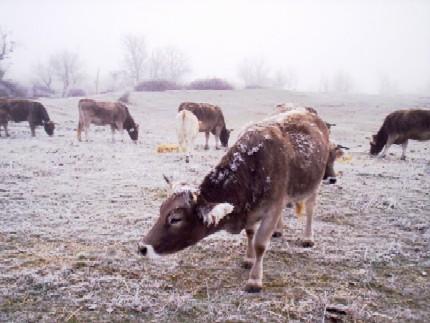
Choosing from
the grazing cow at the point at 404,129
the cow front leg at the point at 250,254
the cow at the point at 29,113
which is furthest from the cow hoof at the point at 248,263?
the cow at the point at 29,113

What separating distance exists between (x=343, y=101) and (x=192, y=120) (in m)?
40.4

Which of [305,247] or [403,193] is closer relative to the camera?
[305,247]

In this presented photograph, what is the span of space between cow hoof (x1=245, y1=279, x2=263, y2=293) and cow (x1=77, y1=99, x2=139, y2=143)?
1681 cm

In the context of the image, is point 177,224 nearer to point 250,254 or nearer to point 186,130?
point 250,254

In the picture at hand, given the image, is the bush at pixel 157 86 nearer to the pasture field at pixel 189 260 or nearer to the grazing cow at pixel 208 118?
the grazing cow at pixel 208 118

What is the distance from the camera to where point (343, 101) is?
2068 inches

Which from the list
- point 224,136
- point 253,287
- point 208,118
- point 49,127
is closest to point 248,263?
point 253,287

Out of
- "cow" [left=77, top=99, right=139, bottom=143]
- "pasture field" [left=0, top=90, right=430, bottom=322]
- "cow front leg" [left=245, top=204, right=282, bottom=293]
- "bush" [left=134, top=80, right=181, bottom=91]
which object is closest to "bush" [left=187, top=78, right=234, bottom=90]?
"bush" [left=134, top=80, right=181, bottom=91]

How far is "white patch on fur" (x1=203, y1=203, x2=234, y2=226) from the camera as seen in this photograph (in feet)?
12.6

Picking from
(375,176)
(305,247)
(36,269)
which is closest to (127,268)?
(36,269)

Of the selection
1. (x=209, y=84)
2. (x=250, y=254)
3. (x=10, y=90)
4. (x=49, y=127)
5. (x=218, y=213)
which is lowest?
(x=250, y=254)

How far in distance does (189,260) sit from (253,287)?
1.08m

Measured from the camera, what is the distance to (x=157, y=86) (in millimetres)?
69750

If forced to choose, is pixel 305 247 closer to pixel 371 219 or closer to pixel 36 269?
pixel 371 219
